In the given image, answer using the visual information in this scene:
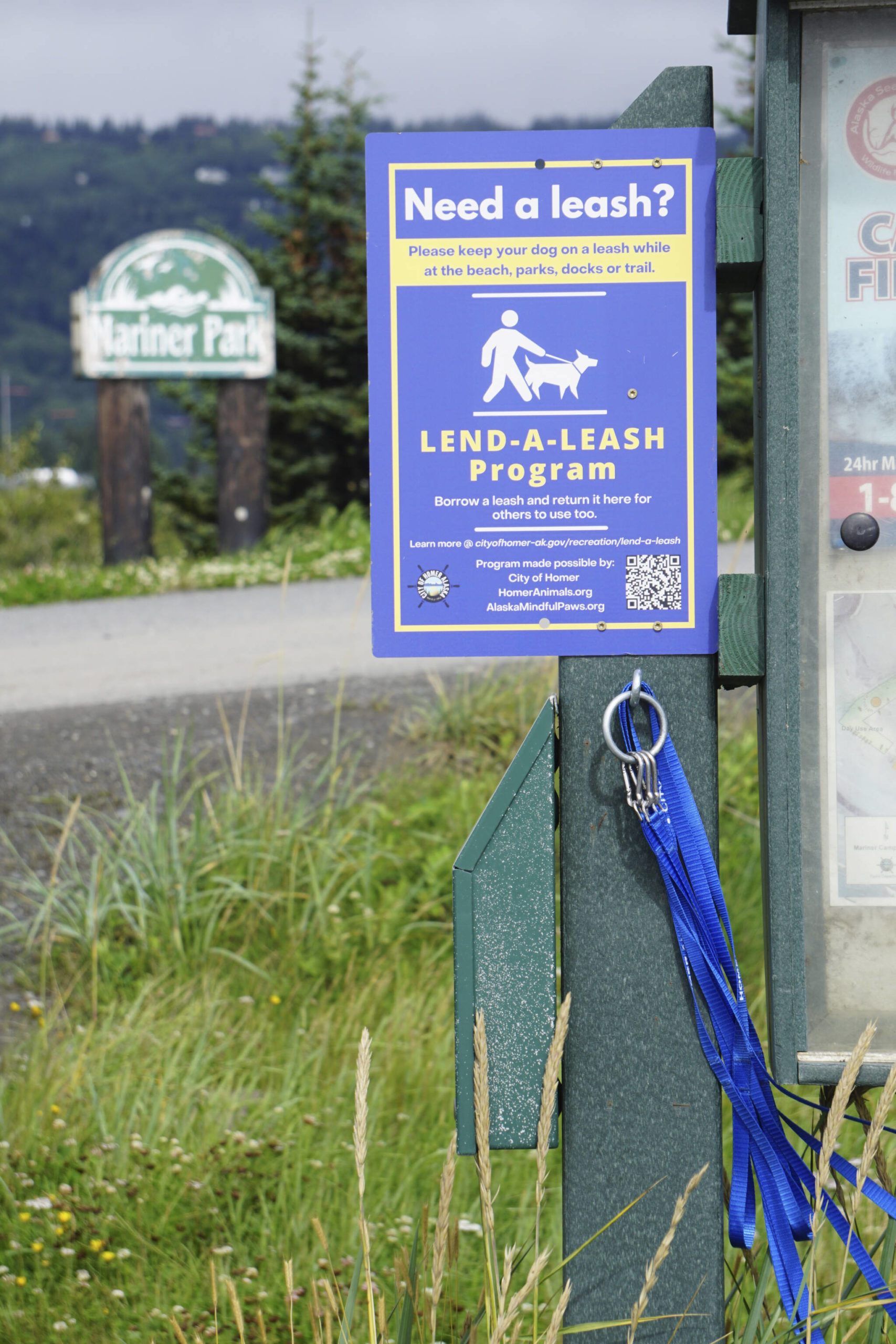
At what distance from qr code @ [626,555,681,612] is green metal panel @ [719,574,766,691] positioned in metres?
0.06

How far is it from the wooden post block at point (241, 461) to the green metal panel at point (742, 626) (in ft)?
32.3

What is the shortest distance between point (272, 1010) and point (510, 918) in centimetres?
169

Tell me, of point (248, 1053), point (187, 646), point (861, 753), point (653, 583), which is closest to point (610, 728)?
point (653, 583)

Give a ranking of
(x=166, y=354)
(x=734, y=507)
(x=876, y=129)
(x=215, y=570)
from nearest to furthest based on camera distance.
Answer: (x=876, y=129) → (x=215, y=570) → (x=734, y=507) → (x=166, y=354)

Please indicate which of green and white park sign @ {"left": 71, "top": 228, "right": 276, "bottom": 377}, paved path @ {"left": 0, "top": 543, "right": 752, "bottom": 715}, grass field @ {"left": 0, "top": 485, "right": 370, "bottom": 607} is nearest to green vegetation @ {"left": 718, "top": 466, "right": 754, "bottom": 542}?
paved path @ {"left": 0, "top": 543, "right": 752, "bottom": 715}

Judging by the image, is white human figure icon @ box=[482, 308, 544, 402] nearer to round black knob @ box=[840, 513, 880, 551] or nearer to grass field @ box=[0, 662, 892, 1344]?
round black knob @ box=[840, 513, 880, 551]

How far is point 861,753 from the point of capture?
1.47m

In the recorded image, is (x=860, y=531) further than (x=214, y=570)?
No

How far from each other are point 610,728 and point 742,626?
0.20 meters

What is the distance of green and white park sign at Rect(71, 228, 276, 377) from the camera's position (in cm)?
1045

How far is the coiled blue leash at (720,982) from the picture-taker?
1.48m

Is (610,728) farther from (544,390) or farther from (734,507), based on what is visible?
(734,507)

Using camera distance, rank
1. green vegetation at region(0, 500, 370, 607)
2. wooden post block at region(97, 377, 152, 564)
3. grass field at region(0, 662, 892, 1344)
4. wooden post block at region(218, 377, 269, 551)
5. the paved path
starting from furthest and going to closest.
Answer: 1. wooden post block at region(218, 377, 269, 551)
2. wooden post block at region(97, 377, 152, 564)
3. green vegetation at region(0, 500, 370, 607)
4. the paved path
5. grass field at region(0, 662, 892, 1344)

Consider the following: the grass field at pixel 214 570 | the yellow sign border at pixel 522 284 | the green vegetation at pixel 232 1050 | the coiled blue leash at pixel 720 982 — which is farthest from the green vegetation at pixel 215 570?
the coiled blue leash at pixel 720 982
